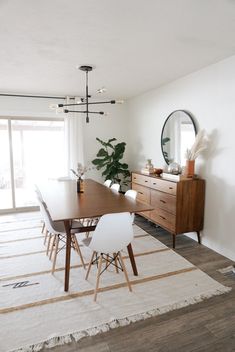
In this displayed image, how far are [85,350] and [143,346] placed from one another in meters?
0.41

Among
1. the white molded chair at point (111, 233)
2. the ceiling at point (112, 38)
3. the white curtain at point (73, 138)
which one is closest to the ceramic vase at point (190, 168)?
the ceiling at point (112, 38)

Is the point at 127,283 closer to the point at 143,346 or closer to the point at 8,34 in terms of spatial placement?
the point at 143,346

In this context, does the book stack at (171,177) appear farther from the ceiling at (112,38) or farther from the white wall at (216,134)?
the ceiling at (112,38)

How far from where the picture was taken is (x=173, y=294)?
7.52 feet

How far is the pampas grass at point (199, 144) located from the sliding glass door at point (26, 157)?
3048 millimetres

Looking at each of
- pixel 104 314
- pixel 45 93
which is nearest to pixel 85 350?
pixel 104 314

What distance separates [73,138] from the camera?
516 cm

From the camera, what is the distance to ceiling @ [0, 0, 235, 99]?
6.03ft

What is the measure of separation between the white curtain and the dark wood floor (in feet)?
12.5

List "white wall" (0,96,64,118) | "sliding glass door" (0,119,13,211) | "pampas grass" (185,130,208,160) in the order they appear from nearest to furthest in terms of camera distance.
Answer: "pampas grass" (185,130,208,160), "white wall" (0,96,64,118), "sliding glass door" (0,119,13,211)

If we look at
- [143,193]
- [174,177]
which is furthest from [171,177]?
[143,193]

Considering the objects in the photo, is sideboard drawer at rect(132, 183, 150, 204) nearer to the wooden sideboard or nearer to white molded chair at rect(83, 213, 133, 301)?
the wooden sideboard

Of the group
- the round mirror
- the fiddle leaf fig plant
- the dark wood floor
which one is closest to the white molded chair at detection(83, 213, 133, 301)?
the dark wood floor

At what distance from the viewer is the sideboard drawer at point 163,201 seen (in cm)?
333
